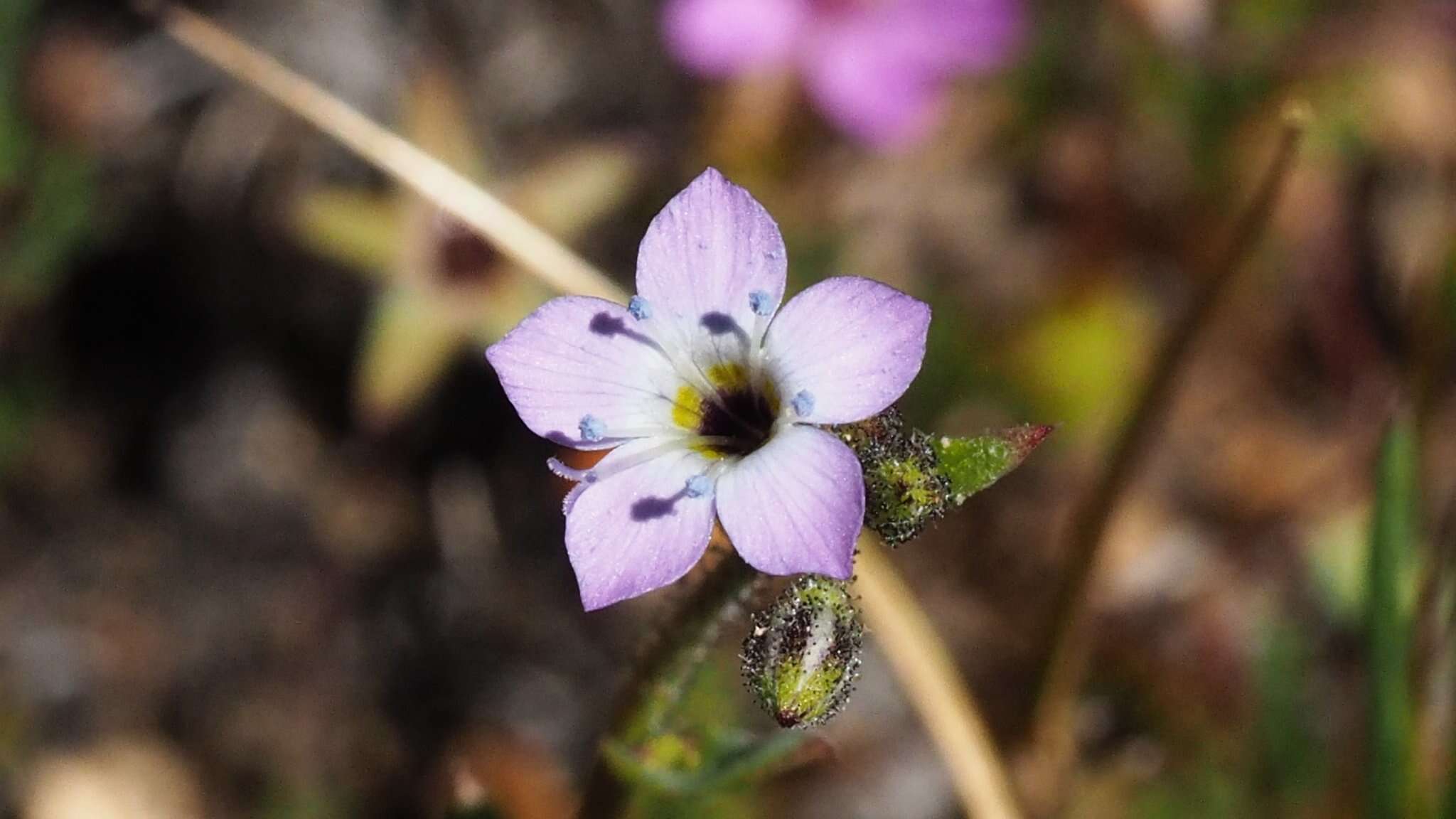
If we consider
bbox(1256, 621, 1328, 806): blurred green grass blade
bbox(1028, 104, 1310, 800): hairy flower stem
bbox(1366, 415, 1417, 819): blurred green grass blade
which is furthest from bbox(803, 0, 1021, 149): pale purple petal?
bbox(1366, 415, 1417, 819): blurred green grass blade

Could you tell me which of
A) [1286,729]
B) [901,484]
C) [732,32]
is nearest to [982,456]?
[901,484]

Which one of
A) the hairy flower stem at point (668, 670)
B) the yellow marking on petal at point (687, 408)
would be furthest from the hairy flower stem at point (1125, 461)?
the yellow marking on petal at point (687, 408)

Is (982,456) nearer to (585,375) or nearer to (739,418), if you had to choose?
(739,418)

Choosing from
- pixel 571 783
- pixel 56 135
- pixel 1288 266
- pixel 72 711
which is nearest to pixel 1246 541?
pixel 1288 266

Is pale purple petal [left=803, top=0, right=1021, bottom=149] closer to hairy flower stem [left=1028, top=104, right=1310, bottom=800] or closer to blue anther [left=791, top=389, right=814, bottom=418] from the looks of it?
hairy flower stem [left=1028, top=104, right=1310, bottom=800]

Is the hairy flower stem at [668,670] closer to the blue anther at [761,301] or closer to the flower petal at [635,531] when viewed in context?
the flower petal at [635,531]
